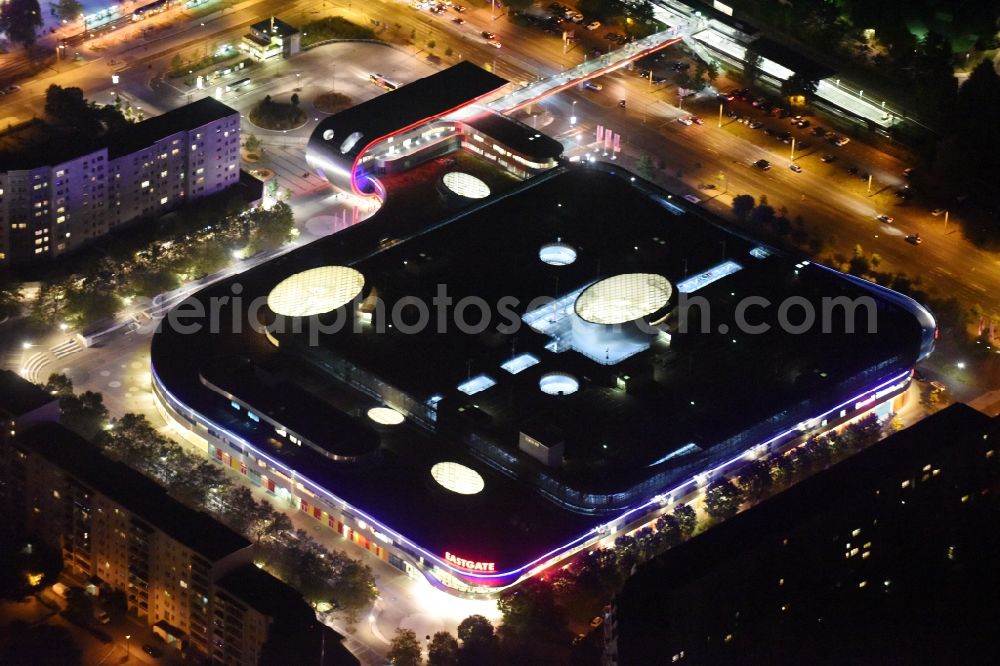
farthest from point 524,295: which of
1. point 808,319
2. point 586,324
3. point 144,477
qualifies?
point 144,477

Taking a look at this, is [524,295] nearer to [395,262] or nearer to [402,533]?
[395,262]

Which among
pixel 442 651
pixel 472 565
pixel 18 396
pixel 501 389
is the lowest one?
pixel 442 651

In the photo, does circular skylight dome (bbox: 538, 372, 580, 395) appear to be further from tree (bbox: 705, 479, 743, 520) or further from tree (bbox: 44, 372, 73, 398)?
tree (bbox: 44, 372, 73, 398)

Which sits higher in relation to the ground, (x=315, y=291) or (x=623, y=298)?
(x=623, y=298)

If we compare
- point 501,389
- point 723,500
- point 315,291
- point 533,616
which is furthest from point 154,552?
point 723,500

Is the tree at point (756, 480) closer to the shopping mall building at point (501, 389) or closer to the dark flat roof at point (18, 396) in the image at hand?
the shopping mall building at point (501, 389)

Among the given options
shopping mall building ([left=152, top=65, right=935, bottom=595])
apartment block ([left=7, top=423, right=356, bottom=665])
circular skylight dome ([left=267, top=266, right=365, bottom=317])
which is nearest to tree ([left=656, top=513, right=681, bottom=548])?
shopping mall building ([left=152, top=65, right=935, bottom=595])

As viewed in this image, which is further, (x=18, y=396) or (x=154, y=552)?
(x=18, y=396)

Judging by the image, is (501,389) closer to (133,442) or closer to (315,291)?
(315,291)
